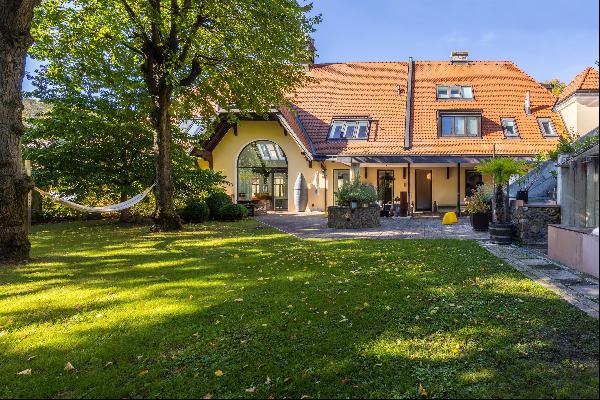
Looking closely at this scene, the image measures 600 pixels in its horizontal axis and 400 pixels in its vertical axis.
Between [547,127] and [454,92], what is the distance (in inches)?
189

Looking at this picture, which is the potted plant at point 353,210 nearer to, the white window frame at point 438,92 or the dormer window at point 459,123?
the dormer window at point 459,123

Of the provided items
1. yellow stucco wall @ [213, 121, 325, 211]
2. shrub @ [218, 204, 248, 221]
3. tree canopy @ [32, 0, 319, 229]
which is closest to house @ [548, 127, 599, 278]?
tree canopy @ [32, 0, 319, 229]

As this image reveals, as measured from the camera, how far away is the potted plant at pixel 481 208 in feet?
40.2

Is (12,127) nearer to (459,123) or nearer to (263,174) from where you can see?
(263,174)

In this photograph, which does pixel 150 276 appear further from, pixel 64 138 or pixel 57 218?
pixel 57 218

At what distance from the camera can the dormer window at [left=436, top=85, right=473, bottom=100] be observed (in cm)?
2267

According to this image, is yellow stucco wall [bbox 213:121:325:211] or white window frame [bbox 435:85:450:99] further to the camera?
white window frame [bbox 435:85:450:99]

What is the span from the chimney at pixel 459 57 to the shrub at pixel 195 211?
16976 mm

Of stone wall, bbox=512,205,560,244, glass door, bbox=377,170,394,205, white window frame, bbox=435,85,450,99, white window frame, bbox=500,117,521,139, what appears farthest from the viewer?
white window frame, bbox=435,85,450,99

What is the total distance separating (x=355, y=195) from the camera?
14.0 m

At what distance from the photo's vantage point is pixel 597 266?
1.88 meters

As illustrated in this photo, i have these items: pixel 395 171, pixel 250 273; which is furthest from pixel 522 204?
pixel 395 171

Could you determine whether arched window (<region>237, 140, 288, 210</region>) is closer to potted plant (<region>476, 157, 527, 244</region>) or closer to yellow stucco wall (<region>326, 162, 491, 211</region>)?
yellow stucco wall (<region>326, 162, 491, 211</region>)

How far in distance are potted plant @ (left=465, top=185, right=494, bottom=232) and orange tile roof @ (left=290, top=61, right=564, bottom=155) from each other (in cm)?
779
